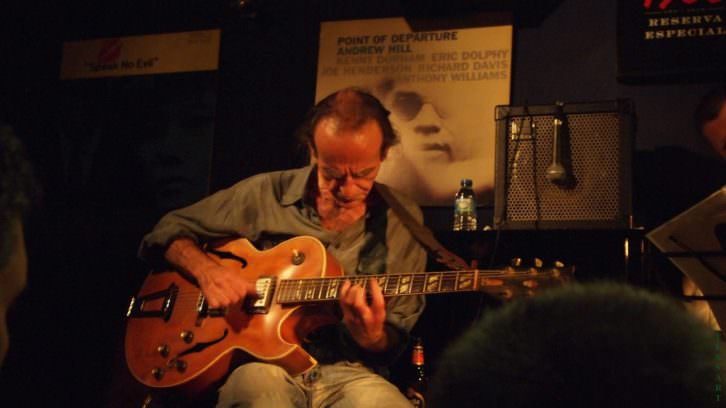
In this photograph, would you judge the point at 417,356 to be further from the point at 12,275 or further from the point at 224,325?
the point at 12,275

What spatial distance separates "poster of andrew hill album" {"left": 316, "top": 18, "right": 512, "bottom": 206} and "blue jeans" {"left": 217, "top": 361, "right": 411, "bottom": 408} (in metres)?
1.13

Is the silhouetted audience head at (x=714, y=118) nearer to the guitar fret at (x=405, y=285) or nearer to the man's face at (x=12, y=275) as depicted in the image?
the guitar fret at (x=405, y=285)

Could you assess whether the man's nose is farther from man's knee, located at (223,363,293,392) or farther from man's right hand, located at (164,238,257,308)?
man's knee, located at (223,363,293,392)

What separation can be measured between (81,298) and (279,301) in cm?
140

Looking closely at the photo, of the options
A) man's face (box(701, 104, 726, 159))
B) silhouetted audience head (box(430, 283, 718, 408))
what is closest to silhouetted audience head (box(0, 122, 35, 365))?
silhouetted audience head (box(430, 283, 718, 408))

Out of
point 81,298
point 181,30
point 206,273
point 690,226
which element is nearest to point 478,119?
point 690,226

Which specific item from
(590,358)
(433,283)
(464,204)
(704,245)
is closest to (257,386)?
(433,283)

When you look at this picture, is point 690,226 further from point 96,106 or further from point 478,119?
point 96,106

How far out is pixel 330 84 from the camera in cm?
353

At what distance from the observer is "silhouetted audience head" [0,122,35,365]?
46.9 inches

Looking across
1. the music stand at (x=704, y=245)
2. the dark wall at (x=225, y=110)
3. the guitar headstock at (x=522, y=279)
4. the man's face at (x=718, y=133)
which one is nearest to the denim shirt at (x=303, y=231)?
the guitar headstock at (x=522, y=279)

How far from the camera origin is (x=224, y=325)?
2416 mm

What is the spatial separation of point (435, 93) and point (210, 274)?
141cm

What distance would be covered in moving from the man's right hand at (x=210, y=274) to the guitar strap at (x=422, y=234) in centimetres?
62
